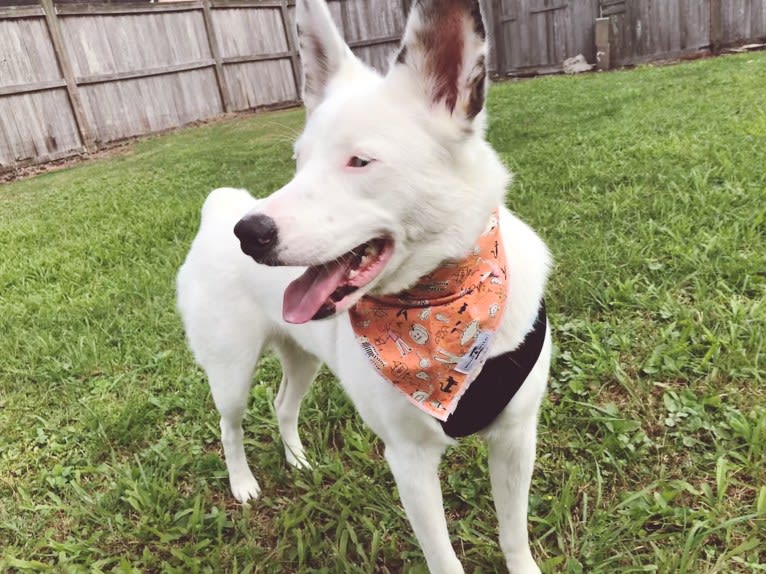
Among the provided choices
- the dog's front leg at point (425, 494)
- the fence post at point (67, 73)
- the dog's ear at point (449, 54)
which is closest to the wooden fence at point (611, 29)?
the fence post at point (67, 73)

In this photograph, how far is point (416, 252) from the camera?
66.3 inches

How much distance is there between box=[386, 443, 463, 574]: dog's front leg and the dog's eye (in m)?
0.88

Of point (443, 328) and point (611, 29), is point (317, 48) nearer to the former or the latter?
point (443, 328)

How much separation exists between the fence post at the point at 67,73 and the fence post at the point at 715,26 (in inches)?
536

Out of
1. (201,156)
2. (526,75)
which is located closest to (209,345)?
(201,156)

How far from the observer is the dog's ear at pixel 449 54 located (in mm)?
1562

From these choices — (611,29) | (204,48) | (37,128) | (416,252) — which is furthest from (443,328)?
(204,48)

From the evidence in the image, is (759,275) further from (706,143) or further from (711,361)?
(706,143)

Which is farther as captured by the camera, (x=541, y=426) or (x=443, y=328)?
(x=541, y=426)

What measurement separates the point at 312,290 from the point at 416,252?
319 millimetres

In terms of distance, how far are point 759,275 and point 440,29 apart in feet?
8.39

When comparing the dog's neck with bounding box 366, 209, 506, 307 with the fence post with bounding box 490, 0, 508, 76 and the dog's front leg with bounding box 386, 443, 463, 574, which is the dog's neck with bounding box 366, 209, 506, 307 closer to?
the dog's front leg with bounding box 386, 443, 463, 574

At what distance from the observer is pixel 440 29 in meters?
1.63

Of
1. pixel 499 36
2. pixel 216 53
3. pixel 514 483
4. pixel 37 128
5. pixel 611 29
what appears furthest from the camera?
pixel 499 36
